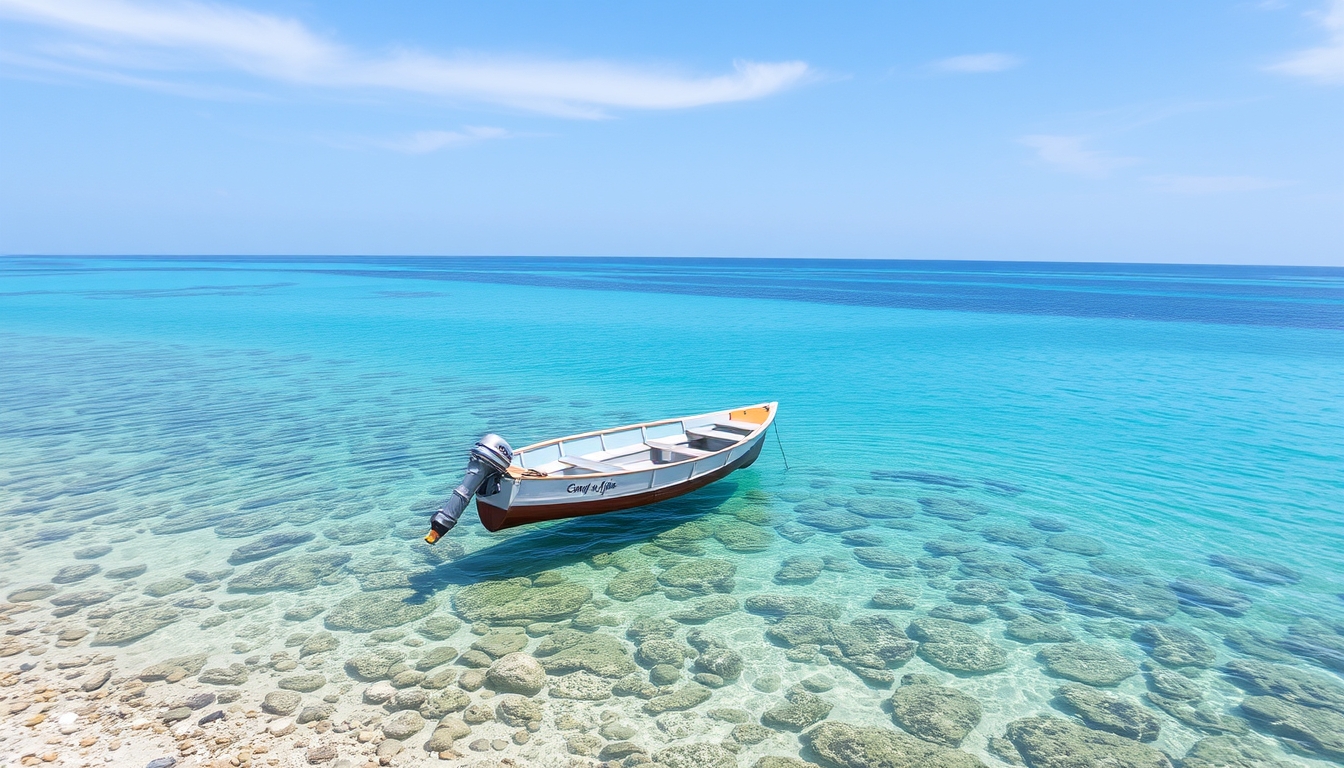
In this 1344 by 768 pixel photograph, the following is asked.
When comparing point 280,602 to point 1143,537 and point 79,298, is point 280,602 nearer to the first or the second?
point 1143,537

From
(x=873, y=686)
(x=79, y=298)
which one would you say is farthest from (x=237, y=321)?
(x=873, y=686)

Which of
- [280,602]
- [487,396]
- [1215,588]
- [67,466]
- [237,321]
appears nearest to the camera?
[280,602]

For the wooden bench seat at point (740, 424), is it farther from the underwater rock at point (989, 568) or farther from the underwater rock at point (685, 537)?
Answer: the underwater rock at point (989, 568)

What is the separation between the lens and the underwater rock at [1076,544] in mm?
13547

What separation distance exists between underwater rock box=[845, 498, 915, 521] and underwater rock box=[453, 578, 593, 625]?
6620 millimetres

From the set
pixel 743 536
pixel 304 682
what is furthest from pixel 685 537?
pixel 304 682

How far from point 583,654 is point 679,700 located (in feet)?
5.45

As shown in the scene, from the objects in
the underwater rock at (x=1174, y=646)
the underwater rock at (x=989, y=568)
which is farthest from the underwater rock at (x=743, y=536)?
the underwater rock at (x=1174, y=646)

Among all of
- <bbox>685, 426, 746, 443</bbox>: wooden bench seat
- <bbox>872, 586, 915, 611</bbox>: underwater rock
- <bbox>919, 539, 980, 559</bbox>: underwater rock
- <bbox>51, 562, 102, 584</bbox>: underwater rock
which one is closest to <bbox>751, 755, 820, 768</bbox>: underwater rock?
<bbox>872, 586, 915, 611</bbox>: underwater rock

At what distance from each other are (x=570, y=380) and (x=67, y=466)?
54.1ft

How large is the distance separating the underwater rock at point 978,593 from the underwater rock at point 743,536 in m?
3.48

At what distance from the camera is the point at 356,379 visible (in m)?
30.1

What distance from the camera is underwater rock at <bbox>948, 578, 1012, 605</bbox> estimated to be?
11.6 m

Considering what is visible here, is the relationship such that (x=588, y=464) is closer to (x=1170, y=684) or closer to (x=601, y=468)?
(x=601, y=468)
